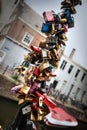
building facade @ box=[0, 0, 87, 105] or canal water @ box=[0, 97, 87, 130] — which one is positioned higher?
building facade @ box=[0, 0, 87, 105]

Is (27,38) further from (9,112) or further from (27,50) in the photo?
(9,112)

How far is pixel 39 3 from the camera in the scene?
1.83 meters

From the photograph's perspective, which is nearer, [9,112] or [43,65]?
[43,65]

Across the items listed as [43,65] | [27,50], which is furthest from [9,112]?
[43,65]

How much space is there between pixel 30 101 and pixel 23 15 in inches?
34.0

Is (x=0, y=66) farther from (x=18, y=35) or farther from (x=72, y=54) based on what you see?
(x=72, y=54)

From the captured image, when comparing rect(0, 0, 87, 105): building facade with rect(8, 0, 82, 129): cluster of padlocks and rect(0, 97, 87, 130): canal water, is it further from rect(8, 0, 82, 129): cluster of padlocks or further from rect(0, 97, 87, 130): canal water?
rect(8, 0, 82, 129): cluster of padlocks

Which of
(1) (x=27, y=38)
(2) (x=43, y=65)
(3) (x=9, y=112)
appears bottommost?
(3) (x=9, y=112)

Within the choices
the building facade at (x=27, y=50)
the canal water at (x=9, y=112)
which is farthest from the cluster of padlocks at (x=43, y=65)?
the canal water at (x=9, y=112)

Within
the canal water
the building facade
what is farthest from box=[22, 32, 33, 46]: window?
the canal water

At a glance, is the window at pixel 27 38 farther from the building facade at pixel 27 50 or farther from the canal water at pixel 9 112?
the canal water at pixel 9 112

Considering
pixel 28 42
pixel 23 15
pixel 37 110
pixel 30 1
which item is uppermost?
pixel 30 1

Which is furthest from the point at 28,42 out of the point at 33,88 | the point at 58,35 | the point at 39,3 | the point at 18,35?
the point at 33,88

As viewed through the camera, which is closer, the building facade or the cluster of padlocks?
the cluster of padlocks
